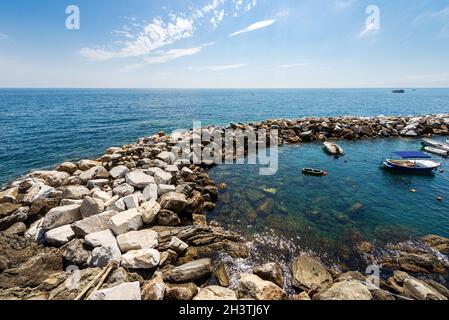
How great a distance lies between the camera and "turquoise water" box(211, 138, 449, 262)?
10477mm

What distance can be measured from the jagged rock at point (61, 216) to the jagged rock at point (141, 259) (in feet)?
12.8

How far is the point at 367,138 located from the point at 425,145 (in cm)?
625

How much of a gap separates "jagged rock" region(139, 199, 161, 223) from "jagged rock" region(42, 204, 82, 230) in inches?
113

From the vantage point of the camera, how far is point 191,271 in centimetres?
747

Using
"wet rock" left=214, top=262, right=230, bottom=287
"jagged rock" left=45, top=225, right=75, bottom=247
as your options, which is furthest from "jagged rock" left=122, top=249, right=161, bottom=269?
"jagged rock" left=45, top=225, right=75, bottom=247

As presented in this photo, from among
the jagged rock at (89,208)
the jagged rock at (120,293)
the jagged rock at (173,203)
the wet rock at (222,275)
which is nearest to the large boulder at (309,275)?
the wet rock at (222,275)

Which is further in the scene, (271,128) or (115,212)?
(271,128)

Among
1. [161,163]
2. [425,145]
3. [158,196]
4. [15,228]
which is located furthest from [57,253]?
[425,145]

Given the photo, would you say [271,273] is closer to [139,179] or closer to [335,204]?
[335,204]

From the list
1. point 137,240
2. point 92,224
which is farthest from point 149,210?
point 92,224

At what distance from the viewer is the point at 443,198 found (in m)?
14.3

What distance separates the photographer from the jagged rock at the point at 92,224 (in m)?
8.53

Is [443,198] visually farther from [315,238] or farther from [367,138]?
[367,138]

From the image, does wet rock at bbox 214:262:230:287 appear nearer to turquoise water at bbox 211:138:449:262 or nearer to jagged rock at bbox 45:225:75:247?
turquoise water at bbox 211:138:449:262
